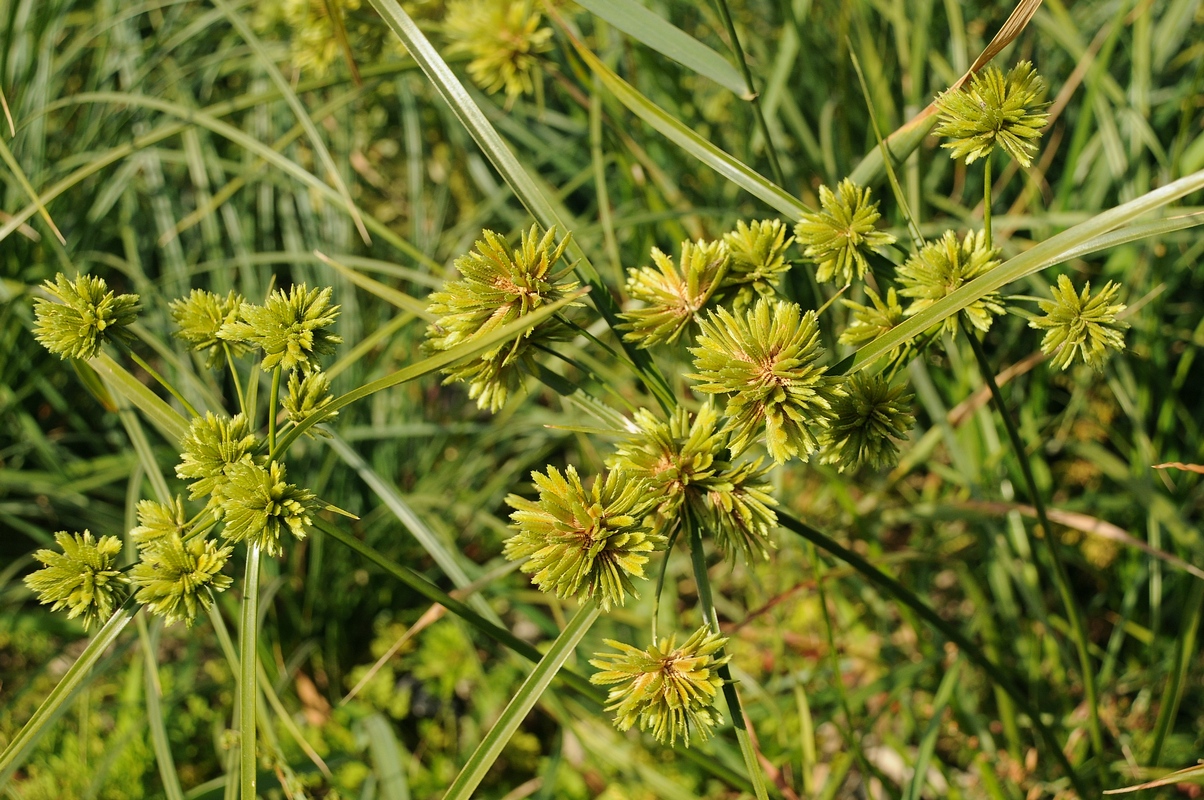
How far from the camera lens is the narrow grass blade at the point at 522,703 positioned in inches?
27.4

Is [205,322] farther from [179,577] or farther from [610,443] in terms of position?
[610,443]

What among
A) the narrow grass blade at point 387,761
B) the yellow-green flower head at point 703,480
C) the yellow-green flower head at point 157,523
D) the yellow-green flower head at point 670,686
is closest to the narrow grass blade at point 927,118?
the yellow-green flower head at point 703,480

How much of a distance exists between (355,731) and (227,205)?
119 centimetres

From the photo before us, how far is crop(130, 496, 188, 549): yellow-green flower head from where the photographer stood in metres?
0.69

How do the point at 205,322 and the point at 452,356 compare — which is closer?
the point at 452,356

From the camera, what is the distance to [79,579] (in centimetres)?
67

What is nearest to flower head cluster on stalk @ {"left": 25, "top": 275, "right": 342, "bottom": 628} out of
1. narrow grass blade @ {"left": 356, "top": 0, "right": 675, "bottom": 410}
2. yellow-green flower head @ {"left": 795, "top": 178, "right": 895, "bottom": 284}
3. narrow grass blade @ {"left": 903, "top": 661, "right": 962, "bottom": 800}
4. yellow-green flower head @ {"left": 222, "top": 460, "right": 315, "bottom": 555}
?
yellow-green flower head @ {"left": 222, "top": 460, "right": 315, "bottom": 555}

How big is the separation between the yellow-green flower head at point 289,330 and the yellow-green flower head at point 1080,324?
604 mm

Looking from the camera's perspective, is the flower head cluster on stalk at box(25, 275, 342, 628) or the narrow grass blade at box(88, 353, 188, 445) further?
the narrow grass blade at box(88, 353, 188, 445)

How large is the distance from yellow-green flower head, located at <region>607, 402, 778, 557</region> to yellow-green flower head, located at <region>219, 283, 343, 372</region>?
278mm

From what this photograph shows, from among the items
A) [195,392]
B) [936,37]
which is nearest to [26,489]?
[195,392]

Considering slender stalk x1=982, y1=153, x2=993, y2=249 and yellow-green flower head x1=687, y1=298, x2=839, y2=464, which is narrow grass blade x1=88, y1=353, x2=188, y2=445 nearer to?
yellow-green flower head x1=687, y1=298, x2=839, y2=464

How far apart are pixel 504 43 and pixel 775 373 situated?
0.88 metres

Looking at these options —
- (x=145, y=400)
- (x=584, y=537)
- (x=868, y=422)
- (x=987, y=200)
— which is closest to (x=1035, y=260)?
(x=987, y=200)
